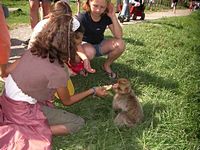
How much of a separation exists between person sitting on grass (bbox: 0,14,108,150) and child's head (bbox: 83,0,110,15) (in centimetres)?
166

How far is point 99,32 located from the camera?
5516 mm

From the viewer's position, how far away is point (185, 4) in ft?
112

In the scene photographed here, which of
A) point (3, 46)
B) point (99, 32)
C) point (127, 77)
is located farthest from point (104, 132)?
point (99, 32)

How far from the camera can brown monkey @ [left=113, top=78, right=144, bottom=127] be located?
4055 millimetres

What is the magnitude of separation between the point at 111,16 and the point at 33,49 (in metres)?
2.24

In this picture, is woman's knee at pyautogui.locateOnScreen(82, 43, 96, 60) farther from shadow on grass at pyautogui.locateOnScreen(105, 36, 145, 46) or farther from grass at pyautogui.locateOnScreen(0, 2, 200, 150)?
shadow on grass at pyautogui.locateOnScreen(105, 36, 145, 46)

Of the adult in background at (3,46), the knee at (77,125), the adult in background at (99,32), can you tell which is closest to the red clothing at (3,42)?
the adult in background at (3,46)

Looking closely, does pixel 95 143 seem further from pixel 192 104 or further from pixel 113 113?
pixel 192 104

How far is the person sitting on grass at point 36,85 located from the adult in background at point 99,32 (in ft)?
5.93

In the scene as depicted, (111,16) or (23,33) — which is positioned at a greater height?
(111,16)

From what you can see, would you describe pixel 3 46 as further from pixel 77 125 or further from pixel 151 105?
pixel 151 105

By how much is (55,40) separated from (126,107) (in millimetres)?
1199

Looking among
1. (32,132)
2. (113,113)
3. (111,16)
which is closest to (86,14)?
(111,16)

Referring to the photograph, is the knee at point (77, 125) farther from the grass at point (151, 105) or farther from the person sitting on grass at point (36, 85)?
the person sitting on grass at point (36, 85)
